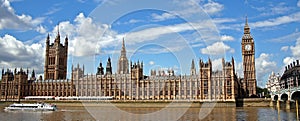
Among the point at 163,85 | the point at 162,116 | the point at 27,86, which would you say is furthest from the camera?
the point at 27,86

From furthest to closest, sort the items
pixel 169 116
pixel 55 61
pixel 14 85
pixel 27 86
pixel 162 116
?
pixel 55 61, pixel 27 86, pixel 14 85, pixel 169 116, pixel 162 116

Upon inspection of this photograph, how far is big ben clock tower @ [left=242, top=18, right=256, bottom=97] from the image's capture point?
338 feet

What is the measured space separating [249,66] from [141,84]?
119 feet

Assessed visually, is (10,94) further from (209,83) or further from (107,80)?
(209,83)

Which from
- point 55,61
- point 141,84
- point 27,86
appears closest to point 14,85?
point 27,86

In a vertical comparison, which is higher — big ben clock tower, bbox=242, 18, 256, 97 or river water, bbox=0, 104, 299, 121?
big ben clock tower, bbox=242, 18, 256, 97

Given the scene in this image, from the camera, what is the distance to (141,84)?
323ft

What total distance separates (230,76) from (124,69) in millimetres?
52857

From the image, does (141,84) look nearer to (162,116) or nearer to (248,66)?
(248,66)

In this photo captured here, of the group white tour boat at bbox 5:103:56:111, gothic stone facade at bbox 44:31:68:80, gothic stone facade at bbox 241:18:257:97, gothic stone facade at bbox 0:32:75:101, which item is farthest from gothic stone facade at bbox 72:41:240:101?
white tour boat at bbox 5:103:56:111

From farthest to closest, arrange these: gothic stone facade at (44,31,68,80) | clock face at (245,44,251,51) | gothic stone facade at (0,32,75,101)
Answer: gothic stone facade at (44,31,68,80), gothic stone facade at (0,32,75,101), clock face at (245,44,251,51)

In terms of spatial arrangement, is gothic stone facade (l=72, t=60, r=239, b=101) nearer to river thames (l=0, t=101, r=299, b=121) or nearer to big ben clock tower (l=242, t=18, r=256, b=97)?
big ben clock tower (l=242, t=18, r=256, b=97)

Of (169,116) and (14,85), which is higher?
(14,85)

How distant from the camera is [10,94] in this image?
11244 centimetres
